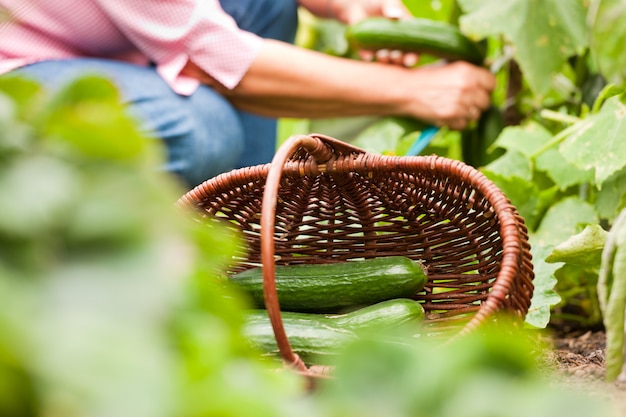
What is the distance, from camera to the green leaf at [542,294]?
3.27ft

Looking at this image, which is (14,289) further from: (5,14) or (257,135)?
(257,135)

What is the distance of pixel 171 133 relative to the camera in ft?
4.42

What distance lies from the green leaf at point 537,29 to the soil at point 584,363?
21.3 inches

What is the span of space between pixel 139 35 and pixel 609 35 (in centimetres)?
83

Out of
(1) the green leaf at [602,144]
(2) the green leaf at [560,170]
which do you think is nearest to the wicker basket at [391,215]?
(1) the green leaf at [602,144]

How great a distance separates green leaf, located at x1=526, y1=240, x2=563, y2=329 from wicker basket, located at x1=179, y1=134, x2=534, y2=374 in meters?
0.11

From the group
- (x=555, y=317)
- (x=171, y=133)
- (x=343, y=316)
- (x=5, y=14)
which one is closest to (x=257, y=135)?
(x=171, y=133)

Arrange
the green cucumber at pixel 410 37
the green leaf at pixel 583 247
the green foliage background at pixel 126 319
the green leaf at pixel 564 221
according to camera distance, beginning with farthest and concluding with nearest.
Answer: the green cucumber at pixel 410 37
the green leaf at pixel 564 221
the green leaf at pixel 583 247
the green foliage background at pixel 126 319

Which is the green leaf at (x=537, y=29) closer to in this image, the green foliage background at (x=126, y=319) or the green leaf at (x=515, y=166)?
the green leaf at (x=515, y=166)

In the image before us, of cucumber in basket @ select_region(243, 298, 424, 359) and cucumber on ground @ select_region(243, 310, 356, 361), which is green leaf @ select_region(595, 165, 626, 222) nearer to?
cucumber in basket @ select_region(243, 298, 424, 359)

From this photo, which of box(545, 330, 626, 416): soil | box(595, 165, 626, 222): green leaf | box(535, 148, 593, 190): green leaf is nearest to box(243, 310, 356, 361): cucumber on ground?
box(545, 330, 626, 416): soil

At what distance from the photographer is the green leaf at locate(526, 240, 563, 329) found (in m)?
1.00

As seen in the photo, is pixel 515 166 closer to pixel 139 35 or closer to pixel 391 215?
pixel 391 215

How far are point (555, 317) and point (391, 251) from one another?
20.4 inches
